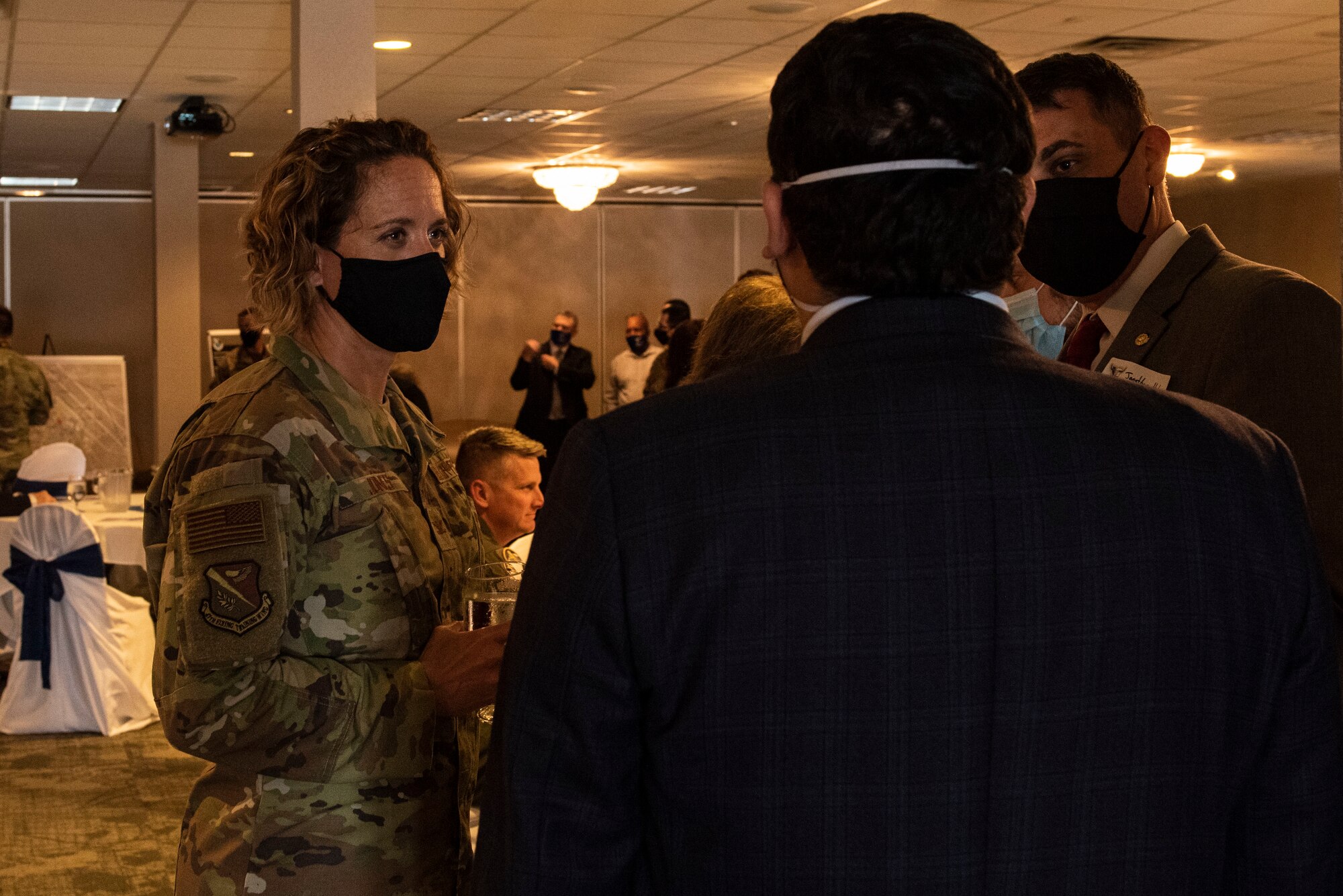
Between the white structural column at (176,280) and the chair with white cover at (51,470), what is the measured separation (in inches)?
136

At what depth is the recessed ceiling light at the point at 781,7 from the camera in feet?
21.3

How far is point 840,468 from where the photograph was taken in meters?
1.02

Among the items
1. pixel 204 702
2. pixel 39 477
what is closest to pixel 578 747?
pixel 204 702

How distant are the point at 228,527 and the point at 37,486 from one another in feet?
18.2

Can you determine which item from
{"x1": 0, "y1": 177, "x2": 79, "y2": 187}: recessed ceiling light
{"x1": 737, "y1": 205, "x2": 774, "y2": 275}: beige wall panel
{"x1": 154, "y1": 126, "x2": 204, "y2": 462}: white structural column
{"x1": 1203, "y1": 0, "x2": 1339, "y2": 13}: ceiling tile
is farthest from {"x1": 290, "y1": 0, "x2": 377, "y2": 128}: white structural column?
{"x1": 737, "y1": 205, "x2": 774, "y2": 275}: beige wall panel

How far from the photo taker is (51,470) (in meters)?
6.59

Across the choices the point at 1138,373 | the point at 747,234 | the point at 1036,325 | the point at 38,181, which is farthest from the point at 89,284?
the point at 1138,373

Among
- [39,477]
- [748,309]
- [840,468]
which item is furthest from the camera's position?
[39,477]

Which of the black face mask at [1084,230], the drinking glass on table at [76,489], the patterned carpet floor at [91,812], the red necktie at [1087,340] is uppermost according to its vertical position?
the black face mask at [1084,230]

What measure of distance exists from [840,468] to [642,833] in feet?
1.11

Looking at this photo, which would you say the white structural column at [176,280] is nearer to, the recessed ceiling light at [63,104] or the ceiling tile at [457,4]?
the recessed ceiling light at [63,104]

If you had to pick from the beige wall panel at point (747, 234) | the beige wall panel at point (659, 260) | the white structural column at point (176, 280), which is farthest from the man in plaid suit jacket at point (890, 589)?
the beige wall panel at point (747, 234)

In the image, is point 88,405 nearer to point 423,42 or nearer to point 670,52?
point 423,42

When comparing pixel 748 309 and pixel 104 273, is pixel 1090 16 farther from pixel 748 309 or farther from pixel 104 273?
pixel 104 273
